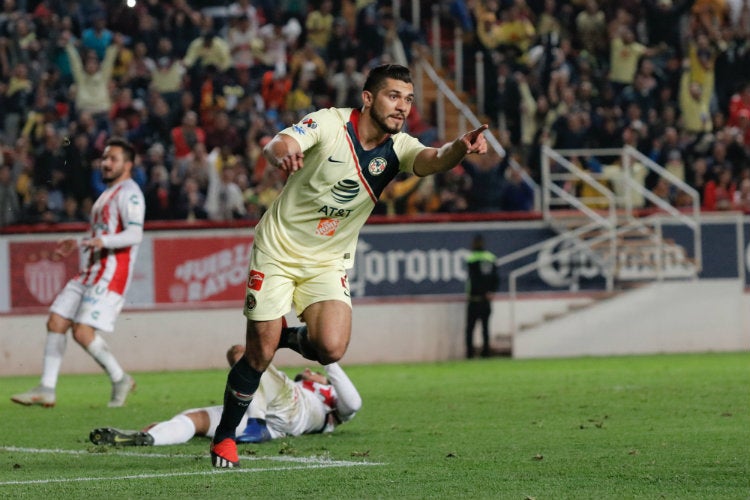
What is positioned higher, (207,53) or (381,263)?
(207,53)

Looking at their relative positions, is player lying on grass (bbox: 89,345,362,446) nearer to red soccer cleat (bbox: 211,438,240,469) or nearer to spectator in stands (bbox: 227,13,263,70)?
red soccer cleat (bbox: 211,438,240,469)

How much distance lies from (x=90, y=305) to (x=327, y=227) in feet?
16.9

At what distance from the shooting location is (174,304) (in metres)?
22.1

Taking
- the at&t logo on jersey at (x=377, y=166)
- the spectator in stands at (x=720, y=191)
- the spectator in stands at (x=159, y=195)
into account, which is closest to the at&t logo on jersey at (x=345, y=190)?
the at&t logo on jersey at (x=377, y=166)

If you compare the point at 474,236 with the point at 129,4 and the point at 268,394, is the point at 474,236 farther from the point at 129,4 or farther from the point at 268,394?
the point at 268,394

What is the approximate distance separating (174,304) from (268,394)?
1191 centimetres

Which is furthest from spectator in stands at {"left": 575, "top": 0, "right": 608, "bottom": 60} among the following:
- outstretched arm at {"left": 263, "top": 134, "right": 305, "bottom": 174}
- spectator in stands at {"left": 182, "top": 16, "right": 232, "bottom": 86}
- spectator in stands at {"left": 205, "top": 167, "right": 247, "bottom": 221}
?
outstretched arm at {"left": 263, "top": 134, "right": 305, "bottom": 174}

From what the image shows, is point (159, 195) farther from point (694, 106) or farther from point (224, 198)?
point (694, 106)

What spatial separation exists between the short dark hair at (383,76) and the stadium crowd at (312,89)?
518 inches

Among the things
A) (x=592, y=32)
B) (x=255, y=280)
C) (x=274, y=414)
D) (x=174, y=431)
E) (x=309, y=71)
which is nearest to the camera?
(x=255, y=280)

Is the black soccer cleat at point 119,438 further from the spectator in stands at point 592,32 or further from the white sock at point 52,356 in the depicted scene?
the spectator in stands at point 592,32

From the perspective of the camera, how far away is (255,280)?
9008 millimetres

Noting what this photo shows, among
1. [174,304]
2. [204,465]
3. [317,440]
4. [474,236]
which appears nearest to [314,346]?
[204,465]

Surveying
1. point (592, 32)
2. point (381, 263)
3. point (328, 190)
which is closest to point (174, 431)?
point (328, 190)
